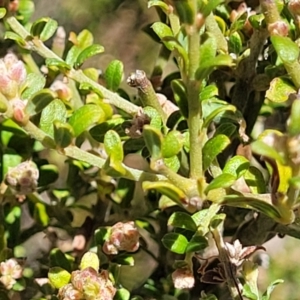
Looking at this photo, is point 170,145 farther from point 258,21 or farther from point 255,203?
point 258,21

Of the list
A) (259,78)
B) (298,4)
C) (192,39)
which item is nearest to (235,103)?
(259,78)

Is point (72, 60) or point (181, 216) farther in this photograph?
point (72, 60)

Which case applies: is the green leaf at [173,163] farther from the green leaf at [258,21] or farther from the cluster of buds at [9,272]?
the cluster of buds at [9,272]

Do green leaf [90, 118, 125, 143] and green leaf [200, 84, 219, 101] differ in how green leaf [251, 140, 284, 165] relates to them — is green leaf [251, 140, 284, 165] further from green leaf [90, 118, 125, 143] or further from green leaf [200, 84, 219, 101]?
green leaf [90, 118, 125, 143]

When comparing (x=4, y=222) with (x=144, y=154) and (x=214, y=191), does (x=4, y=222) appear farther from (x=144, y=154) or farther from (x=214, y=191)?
(x=214, y=191)

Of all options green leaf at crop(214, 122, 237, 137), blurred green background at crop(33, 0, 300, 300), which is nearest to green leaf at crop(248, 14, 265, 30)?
green leaf at crop(214, 122, 237, 137)

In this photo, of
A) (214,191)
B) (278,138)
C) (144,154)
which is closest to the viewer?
(278,138)
